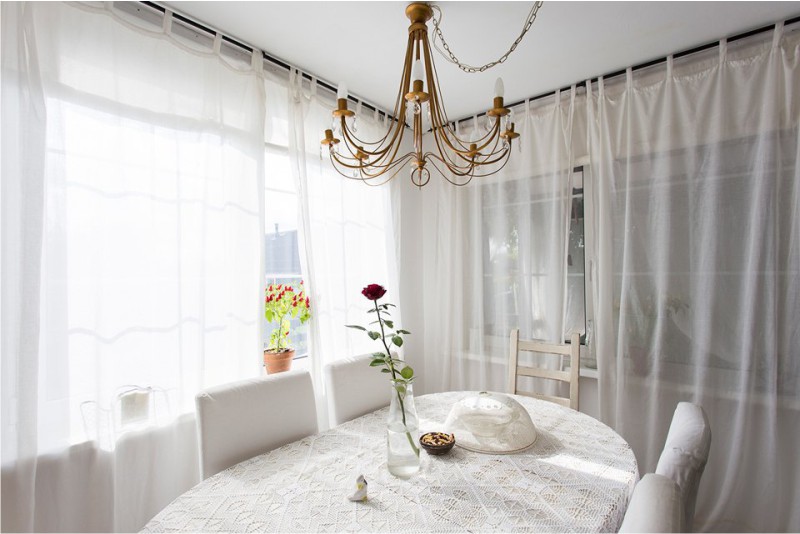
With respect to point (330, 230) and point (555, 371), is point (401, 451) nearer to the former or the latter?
point (555, 371)

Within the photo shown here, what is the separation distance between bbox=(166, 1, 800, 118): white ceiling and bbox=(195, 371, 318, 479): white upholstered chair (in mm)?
1597

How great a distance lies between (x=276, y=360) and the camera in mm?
2016

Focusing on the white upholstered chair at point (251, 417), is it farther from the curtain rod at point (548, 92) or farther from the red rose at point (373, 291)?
the curtain rod at point (548, 92)

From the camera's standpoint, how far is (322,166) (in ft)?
7.64

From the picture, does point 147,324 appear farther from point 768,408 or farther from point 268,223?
point 768,408

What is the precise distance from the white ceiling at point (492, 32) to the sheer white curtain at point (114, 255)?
0.31 meters

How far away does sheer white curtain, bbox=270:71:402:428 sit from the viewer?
2182mm

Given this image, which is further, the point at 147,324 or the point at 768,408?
the point at 768,408

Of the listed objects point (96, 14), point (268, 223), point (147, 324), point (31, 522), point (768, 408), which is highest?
point (96, 14)

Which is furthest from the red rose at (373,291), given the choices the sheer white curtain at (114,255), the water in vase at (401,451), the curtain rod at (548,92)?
the sheer white curtain at (114,255)

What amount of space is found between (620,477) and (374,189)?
215 cm

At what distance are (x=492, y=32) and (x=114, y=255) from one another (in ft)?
6.34

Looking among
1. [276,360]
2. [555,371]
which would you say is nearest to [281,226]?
[276,360]

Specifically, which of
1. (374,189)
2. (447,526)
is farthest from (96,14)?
(447,526)
